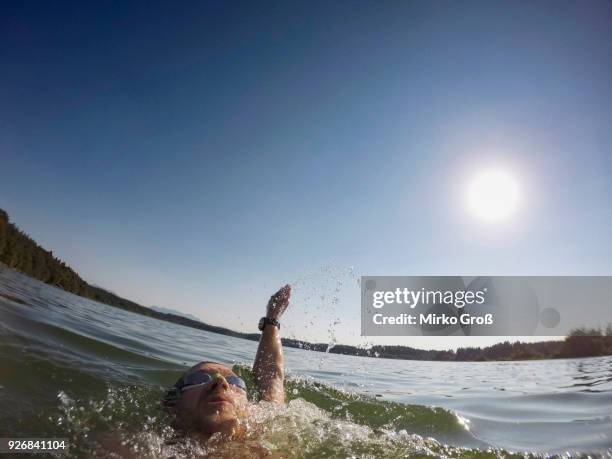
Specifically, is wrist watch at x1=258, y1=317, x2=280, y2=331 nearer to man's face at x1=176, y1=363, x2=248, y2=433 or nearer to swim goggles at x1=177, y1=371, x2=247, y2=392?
swim goggles at x1=177, y1=371, x2=247, y2=392

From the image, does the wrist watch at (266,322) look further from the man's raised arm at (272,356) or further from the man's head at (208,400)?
the man's head at (208,400)

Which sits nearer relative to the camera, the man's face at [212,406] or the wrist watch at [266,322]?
the man's face at [212,406]

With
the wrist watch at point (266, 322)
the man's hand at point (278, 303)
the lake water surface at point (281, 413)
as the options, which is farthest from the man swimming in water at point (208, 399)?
the man's hand at point (278, 303)

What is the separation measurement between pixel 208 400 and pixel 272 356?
2004 mm

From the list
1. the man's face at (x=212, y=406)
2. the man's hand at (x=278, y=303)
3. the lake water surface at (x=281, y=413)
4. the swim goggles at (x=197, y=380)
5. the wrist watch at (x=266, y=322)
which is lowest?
the lake water surface at (x=281, y=413)

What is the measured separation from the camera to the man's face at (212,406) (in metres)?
4.29

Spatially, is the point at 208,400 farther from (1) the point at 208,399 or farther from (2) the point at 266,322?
(2) the point at 266,322

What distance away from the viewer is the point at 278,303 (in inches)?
271

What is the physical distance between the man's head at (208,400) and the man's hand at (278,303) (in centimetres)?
194

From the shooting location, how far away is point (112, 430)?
13.8 ft

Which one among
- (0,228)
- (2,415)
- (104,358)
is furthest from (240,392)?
(0,228)

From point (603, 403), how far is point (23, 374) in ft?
33.6

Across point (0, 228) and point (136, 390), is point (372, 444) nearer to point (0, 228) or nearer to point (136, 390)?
point (136, 390)

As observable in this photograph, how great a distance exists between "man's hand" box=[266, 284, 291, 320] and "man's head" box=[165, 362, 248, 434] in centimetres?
194
